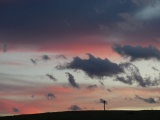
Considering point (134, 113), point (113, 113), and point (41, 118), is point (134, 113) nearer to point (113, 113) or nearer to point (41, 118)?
point (113, 113)

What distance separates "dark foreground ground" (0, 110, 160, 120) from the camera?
71500 millimetres

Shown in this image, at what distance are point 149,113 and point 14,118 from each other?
2453cm

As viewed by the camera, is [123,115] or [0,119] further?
[0,119]

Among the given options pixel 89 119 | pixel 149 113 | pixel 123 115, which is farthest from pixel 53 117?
pixel 149 113

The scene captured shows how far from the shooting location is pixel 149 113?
7381cm

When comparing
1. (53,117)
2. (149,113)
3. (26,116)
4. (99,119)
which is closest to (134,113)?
(149,113)

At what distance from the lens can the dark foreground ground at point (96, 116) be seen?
2815 inches

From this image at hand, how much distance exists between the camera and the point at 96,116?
73.4 metres

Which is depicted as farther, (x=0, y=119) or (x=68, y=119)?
(x=0, y=119)

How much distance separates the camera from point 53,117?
74.8 m

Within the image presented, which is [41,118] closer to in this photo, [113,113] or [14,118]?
[14,118]

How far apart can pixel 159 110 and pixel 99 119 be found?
38.5 ft

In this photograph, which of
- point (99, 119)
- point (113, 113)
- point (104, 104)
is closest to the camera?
point (99, 119)

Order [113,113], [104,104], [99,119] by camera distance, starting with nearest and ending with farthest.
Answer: [99,119] → [113,113] → [104,104]
